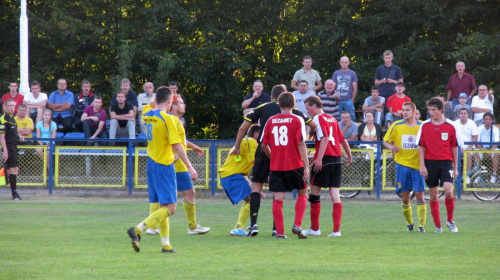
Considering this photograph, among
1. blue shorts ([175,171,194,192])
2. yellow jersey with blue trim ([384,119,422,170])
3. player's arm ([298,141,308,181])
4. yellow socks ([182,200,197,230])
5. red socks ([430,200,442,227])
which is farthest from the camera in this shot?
yellow jersey with blue trim ([384,119,422,170])

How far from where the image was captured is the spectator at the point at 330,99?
66.2ft

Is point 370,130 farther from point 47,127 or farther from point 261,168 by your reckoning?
point 261,168

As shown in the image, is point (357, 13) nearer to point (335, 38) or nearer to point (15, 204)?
point (335, 38)

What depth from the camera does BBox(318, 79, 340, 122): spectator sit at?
20188 mm

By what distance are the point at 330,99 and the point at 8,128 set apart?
7.63 m

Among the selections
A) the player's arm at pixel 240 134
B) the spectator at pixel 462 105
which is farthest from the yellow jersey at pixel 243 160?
the spectator at pixel 462 105

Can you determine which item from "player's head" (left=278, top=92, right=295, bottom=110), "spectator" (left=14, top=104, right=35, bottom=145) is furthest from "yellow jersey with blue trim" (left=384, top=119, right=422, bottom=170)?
"spectator" (left=14, top=104, right=35, bottom=145)

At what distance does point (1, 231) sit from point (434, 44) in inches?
771

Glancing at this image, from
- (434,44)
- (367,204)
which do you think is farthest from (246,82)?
(367,204)

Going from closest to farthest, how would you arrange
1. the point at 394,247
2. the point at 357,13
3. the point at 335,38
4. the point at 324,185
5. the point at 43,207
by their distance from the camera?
the point at 394,247, the point at 324,185, the point at 43,207, the point at 335,38, the point at 357,13

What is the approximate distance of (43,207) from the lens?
621 inches

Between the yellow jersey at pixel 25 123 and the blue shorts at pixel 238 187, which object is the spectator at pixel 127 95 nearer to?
the yellow jersey at pixel 25 123

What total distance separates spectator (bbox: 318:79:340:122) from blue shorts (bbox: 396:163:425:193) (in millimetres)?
8017

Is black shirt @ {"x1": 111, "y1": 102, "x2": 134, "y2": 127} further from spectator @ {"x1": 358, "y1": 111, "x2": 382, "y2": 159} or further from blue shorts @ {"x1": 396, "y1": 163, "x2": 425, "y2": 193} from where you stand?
blue shorts @ {"x1": 396, "y1": 163, "x2": 425, "y2": 193}
